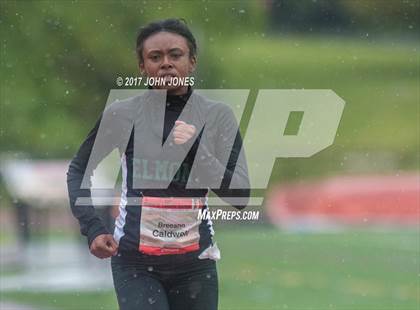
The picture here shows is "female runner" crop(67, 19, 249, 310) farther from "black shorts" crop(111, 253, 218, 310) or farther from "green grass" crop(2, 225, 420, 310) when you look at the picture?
"green grass" crop(2, 225, 420, 310)

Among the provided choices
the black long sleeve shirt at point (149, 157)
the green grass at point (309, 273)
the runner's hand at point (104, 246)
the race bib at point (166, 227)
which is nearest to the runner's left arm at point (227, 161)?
the black long sleeve shirt at point (149, 157)

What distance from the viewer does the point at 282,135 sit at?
2088 cm

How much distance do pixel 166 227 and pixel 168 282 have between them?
0.65 feet

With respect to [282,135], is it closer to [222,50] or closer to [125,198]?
[222,50]

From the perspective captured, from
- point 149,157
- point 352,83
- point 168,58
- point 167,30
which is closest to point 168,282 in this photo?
point 149,157

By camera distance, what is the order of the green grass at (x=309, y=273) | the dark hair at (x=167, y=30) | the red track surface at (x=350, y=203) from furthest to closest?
1. the red track surface at (x=350, y=203)
2. the green grass at (x=309, y=273)
3. the dark hair at (x=167, y=30)

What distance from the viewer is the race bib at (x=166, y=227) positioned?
4.15 metres

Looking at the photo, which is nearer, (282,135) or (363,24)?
(282,135)

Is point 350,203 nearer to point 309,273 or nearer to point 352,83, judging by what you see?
point 309,273

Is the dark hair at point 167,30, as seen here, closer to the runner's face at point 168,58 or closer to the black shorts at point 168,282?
the runner's face at point 168,58

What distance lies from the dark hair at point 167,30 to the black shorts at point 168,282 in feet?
2.56

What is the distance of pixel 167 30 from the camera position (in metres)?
4.37

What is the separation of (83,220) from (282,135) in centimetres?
1676

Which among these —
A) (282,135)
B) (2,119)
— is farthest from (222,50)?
(2,119)
